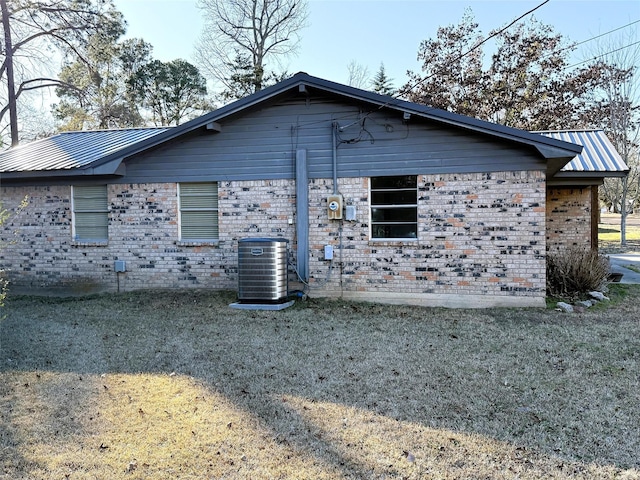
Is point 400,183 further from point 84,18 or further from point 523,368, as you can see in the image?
point 84,18

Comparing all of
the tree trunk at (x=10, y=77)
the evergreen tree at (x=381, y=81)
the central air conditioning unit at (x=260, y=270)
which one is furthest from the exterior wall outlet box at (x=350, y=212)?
the evergreen tree at (x=381, y=81)

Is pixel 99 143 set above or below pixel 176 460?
above

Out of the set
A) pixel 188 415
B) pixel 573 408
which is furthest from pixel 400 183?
pixel 188 415

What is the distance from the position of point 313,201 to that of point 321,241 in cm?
81

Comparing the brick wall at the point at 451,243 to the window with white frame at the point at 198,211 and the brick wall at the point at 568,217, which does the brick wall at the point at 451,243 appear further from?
the brick wall at the point at 568,217

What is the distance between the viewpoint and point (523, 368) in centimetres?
519

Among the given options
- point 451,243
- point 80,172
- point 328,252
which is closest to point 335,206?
point 328,252

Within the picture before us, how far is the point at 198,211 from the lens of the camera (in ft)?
32.4

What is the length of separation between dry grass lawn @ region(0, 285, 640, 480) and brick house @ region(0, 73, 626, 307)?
54.2 inches

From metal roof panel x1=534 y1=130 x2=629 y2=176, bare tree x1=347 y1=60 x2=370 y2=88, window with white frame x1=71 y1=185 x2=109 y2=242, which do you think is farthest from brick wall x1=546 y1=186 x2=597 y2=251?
bare tree x1=347 y1=60 x2=370 y2=88

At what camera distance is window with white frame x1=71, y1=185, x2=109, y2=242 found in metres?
10.3

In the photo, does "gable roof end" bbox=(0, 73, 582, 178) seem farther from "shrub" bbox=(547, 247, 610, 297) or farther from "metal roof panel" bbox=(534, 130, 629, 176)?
"shrub" bbox=(547, 247, 610, 297)

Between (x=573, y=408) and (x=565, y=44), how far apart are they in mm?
23312

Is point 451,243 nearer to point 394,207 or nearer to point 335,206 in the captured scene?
point 394,207
